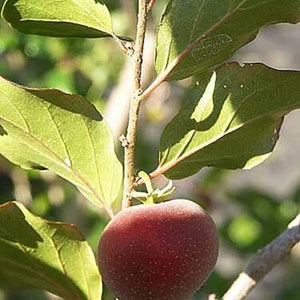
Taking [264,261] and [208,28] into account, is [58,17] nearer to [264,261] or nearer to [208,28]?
[208,28]

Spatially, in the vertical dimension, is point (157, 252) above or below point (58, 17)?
below

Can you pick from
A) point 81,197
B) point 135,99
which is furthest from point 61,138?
point 81,197

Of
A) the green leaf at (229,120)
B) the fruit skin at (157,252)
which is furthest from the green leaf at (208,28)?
the fruit skin at (157,252)

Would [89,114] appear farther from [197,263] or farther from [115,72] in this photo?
[115,72]

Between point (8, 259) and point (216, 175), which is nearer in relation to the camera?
point (8, 259)

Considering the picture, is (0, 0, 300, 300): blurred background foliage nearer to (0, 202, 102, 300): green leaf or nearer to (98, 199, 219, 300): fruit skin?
(0, 202, 102, 300): green leaf

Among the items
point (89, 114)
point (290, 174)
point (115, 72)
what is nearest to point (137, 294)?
point (89, 114)

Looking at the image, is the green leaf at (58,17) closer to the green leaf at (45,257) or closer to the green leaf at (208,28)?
the green leaf at (208,28)
